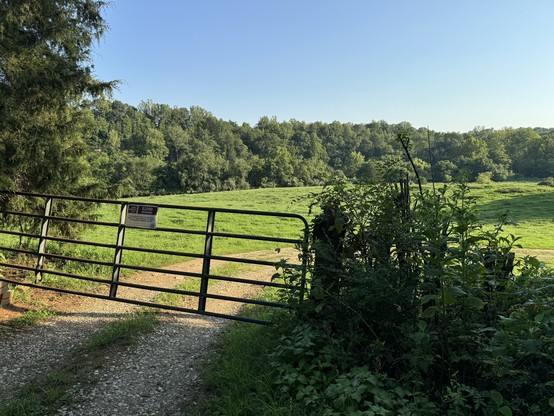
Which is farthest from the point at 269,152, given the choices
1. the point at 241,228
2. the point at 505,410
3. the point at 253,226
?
the point at 505,410

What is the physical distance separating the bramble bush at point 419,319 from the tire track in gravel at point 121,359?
1.12m

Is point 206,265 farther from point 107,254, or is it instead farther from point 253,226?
point 253,226

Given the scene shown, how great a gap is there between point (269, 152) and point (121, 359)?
91050mm

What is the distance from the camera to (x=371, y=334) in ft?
10.3

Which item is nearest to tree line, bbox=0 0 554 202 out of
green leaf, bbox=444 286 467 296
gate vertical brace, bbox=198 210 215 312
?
green leaf, bbox=444 286 467 296

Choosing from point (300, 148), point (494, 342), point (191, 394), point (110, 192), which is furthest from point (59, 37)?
point (300, 148)

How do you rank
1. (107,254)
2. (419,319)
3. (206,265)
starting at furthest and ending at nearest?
(107,254)
(206,265)
(419,319)

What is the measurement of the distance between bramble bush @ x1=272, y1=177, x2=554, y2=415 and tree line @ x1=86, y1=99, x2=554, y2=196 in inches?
24.9

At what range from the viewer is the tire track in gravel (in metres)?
3.20

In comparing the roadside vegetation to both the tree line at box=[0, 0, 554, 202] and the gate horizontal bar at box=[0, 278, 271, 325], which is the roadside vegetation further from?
the gate horizontal bar at box=[0, 278, 271, 325]

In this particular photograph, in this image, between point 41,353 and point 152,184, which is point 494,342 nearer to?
point 41,353

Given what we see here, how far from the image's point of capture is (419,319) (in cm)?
285

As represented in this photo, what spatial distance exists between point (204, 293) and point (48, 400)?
6.95 feet

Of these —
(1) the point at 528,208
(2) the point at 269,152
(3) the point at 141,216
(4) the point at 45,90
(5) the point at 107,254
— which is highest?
(2) the point at 269,152
